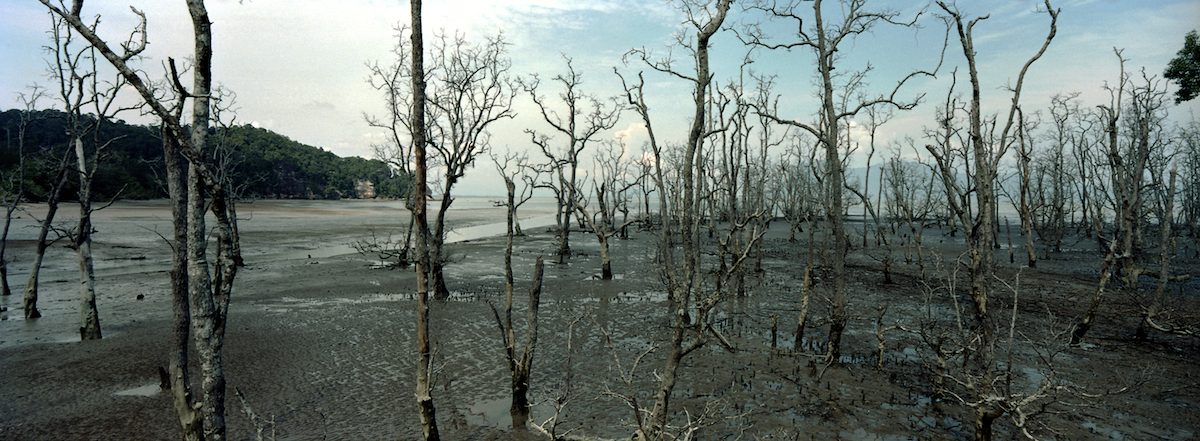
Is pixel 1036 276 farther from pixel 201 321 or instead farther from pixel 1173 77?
pixel 201 321

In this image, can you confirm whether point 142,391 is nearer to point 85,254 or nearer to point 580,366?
point 85,254

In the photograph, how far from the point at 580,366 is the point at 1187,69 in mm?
23513

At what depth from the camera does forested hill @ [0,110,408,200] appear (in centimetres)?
3500

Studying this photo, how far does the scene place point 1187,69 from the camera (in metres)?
17.4

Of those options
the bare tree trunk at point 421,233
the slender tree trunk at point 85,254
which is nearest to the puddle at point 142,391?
the slender tree trunk at point 85,254

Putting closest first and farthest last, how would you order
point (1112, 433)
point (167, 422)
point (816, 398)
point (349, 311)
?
point (1112, 433) < point (167, 422) < point (816, 398) < point (349, 311)

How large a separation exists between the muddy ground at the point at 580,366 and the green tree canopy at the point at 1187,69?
6.99 m

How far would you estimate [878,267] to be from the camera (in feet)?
82.2

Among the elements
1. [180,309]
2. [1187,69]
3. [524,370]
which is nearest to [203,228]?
[180,309]

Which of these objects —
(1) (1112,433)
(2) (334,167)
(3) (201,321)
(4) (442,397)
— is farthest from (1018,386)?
(2) (334,167)

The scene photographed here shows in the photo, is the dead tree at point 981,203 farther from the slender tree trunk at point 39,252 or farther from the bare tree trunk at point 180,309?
the slender tree trunk at point 39,252

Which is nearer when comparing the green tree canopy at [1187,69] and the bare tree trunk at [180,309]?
the bare tree trunk at [180,309]

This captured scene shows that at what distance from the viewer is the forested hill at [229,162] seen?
35000 millimetres

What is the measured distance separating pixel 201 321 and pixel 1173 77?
1111 inches
